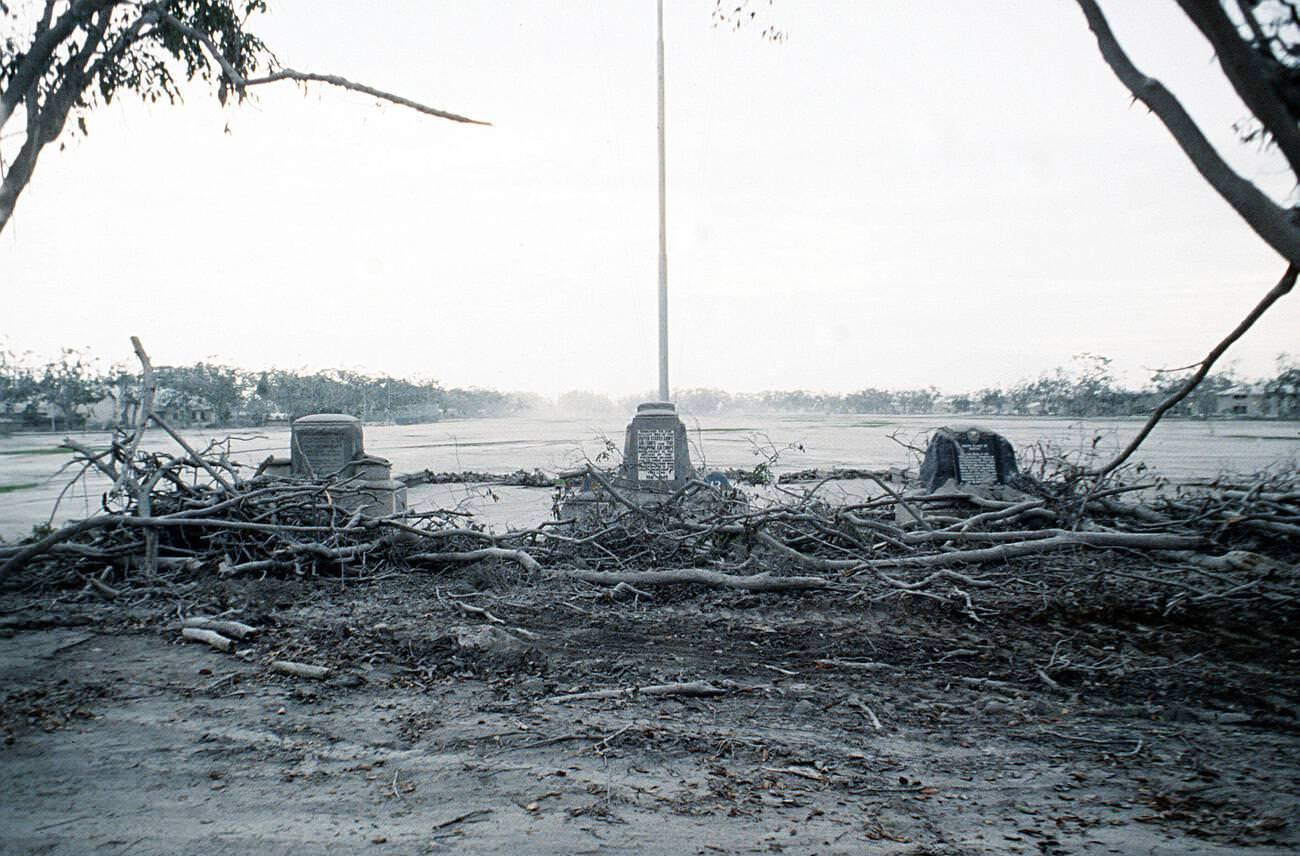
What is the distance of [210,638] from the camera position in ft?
15.4

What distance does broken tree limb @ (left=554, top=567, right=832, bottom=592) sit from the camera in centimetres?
550

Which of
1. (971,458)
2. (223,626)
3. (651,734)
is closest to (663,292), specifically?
(971,458)

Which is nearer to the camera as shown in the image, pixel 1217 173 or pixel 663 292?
pixel 1217 173

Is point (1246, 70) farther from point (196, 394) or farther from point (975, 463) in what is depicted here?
point (196, 394)

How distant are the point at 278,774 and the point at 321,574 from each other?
3.71m

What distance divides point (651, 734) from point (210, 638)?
2.94 m

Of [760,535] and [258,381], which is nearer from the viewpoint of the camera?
[760,535]

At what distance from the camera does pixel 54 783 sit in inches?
116

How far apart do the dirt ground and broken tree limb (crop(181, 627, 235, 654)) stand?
0.23 ft

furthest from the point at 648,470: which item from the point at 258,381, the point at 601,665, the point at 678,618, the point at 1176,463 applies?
the point at 258,381

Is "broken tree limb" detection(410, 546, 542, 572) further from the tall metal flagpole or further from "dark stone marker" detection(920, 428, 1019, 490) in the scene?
the tall metal flagpole

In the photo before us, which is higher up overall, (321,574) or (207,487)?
(207,487)

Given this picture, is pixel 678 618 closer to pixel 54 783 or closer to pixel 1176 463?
pixel 54 783

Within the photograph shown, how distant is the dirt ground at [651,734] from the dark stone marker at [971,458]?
467 cm
